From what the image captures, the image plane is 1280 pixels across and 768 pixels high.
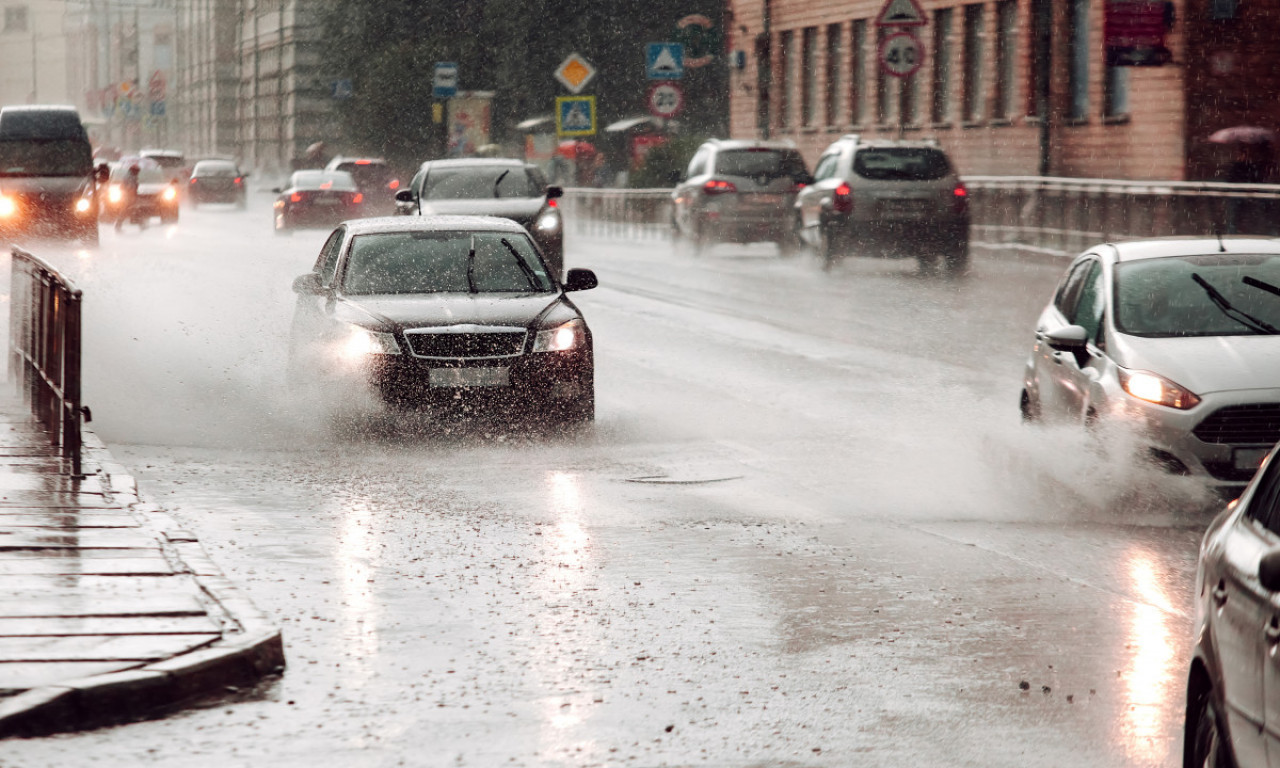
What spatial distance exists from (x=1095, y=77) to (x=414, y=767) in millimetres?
36524

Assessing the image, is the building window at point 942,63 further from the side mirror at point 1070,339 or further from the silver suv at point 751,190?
the side mirror at point 1070,339

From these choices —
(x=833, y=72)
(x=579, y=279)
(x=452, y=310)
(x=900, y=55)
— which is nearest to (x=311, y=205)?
(x=833, y=72)

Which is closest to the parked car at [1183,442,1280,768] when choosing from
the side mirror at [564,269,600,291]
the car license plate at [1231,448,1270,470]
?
the car license plate at [1231,448,1270,470]

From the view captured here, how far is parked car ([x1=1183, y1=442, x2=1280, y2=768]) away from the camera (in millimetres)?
Answer: 4520

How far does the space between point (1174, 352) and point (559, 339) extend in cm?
396

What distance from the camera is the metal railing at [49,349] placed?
1092 centimetres

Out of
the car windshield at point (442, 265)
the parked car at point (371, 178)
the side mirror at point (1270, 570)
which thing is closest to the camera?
the side mirror at point (1270, 570)

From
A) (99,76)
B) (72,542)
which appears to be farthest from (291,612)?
(99,76)

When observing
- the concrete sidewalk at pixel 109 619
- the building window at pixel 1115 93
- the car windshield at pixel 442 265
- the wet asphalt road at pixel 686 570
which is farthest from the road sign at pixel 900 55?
the concrete sidewalk at pixel 109 619

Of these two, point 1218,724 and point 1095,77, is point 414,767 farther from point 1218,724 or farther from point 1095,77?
point 1095,77

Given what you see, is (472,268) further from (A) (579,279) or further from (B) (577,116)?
(B) (577,116)

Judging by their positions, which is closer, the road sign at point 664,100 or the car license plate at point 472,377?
the car license plate at point 472,377

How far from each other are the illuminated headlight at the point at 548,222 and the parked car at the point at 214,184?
3554cm

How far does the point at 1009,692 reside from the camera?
263 inches
